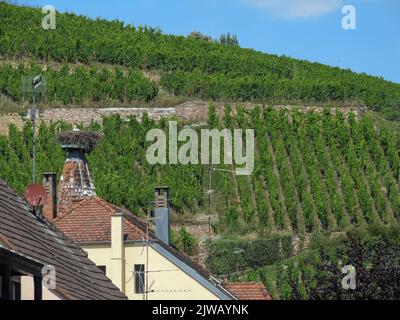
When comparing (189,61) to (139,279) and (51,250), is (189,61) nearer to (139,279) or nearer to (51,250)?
(139,279)

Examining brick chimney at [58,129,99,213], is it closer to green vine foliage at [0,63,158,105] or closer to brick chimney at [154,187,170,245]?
brick chimney at [154,187,170,245]

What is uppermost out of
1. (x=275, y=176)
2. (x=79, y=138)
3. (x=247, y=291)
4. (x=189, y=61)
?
(x=189, y=61)

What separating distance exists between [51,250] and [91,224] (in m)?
7.87

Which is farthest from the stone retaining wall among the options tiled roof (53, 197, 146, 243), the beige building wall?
the beige building wall

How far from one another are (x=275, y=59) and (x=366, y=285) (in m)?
51.6

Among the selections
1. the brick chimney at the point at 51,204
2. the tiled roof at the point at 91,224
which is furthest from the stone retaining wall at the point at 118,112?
the tiled roof at the point at 91,224

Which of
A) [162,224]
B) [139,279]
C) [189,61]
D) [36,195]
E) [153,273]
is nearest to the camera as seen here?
[36,195]

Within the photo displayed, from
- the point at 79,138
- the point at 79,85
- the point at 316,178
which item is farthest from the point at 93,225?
the point at 79,85

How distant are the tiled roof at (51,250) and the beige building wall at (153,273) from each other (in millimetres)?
4056

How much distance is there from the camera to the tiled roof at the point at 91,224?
23203 mm

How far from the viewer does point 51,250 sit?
15.8 metres

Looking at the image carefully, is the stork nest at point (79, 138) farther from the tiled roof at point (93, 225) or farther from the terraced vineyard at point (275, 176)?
the terraced vineyard at point (275, 176)
